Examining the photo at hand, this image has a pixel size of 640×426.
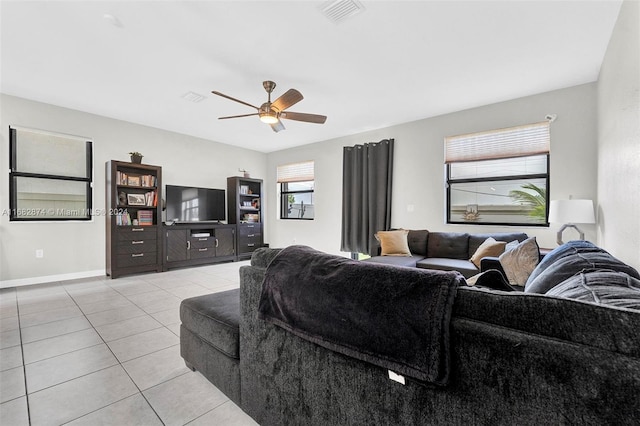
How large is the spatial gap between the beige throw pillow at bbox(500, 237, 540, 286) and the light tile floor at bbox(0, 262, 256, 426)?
2.33 metres

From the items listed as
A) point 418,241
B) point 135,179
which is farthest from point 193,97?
point 418,241

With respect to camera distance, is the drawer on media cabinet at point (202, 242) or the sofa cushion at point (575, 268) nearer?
the sofa cushion at point (575, 268)

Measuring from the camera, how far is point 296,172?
21.7 feet

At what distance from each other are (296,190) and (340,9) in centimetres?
475

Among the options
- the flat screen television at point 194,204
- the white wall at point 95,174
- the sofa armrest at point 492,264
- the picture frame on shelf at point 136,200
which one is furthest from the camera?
the flat screen television at point 194,204

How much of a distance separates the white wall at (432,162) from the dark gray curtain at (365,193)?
0.53 feet

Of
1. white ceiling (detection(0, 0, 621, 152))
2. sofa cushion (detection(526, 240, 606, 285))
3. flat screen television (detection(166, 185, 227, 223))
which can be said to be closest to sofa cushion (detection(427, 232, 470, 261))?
white ceiling (detection(0, 0, 621, 152))

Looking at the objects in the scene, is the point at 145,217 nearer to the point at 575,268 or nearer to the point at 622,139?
the point at 575,268

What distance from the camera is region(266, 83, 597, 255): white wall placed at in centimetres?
345

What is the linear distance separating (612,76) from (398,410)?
11.0ft

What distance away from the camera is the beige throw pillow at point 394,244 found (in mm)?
4102

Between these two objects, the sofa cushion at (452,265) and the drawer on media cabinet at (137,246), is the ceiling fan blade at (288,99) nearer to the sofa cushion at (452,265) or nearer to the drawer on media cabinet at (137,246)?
the sofa cushion at (452,265)

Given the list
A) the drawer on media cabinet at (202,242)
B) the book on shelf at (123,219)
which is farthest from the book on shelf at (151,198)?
the drawer on media cabinet at (202,242)

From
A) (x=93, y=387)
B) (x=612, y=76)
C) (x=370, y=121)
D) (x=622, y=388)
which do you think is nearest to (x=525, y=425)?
(x=622, y=388)
